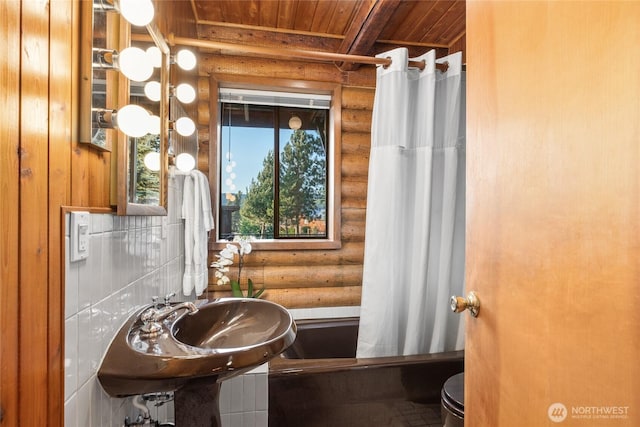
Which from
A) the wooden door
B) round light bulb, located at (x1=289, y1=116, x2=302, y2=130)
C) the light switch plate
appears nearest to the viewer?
the wooden door

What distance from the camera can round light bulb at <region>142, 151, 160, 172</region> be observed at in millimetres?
1221

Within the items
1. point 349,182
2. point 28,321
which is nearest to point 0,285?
point 28,321

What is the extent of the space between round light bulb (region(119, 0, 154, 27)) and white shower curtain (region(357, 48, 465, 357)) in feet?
4.27

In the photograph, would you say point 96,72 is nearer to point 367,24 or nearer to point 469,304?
point 469,304

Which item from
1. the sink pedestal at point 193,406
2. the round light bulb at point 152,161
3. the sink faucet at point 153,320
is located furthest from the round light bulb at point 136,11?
the sink pedestal at point 193,406

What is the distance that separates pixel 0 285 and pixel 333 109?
234cm

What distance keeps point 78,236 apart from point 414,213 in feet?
5.56

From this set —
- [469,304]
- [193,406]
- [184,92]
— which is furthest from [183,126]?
[469,304]

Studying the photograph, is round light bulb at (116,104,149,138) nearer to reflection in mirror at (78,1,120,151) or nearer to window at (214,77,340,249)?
reflection in mirror at (78,1,120,151)

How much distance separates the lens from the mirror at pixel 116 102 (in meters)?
0.82

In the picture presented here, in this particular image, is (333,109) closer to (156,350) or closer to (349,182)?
(349,182)
